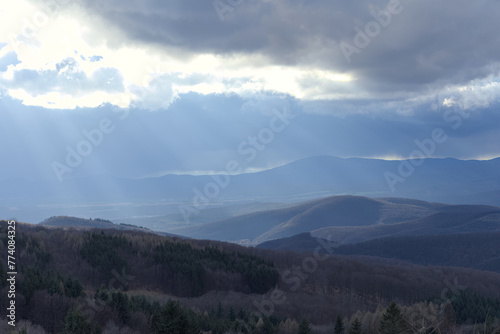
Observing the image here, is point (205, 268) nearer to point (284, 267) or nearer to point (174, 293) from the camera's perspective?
point (174, 293)

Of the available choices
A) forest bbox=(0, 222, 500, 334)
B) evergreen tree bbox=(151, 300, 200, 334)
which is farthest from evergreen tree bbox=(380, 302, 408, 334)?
evergreen tree bbox=(151, 300, 200, 334)

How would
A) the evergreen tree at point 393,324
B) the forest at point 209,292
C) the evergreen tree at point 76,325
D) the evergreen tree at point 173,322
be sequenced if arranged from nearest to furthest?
the evergreen tree at point 76,325, the evergreen tree at point 173,322, the evergreen tree at point 393,324, the forest at point 209,292

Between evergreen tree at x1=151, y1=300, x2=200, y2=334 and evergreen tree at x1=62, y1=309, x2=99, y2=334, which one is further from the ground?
evergreen tree at x1=62, y1=309, x2=99, y2=334

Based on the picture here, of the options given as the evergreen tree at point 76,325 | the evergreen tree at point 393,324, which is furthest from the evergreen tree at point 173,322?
the evergreen tree at point 393,324

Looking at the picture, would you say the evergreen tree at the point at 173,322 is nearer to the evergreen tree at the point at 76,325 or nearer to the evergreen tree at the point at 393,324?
the evergreen tree at the point at 76,325

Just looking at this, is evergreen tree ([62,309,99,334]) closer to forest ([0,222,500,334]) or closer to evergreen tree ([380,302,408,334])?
forest ([0,222,500,334])

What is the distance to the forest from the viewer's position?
91.4 ft

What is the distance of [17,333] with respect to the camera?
19.0m

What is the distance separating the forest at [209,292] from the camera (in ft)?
91.4

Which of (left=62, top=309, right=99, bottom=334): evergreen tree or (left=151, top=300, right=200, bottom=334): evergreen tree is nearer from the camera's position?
(left=62, top=309, right=99, bottom=334): evergreen tree

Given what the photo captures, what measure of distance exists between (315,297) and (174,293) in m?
19.0

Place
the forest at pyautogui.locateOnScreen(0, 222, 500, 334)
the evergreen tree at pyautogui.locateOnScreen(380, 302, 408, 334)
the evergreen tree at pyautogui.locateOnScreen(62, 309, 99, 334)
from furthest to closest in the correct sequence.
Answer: the forest at pyautogui.locateOnScreen(0, 222, 500, 334) < the evergreen tree at pyautogui.locateOnScreen(380, 302, 408, 334) < the evergreen tree at pyautogui.locateOnScreen(62, 309, 99, 334)

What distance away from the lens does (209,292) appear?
6047cm

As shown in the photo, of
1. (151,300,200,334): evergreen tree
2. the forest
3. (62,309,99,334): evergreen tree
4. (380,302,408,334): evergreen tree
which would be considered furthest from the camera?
the forest
